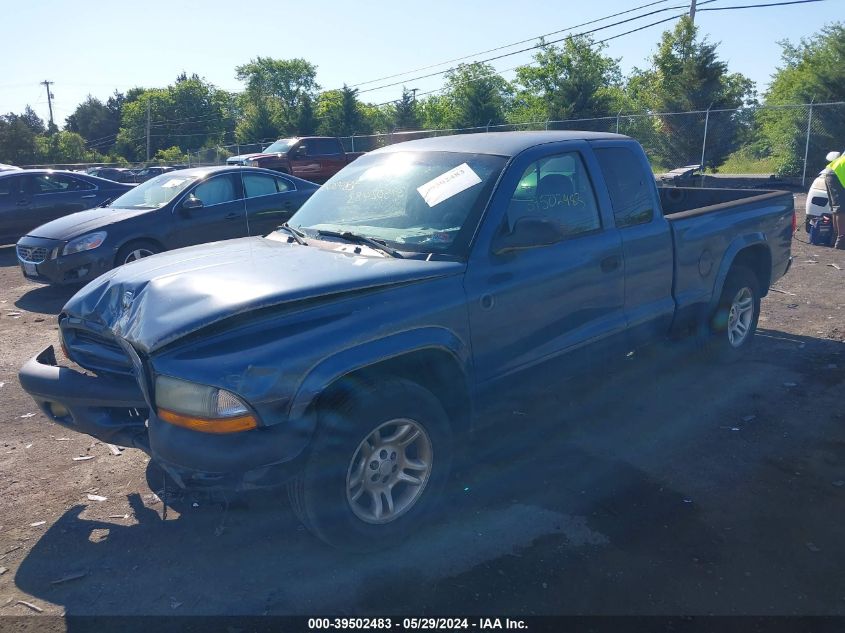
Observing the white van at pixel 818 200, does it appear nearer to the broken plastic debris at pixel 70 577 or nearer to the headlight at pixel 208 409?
the headlight at pixel 208 409

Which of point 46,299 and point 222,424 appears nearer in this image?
point 222,424

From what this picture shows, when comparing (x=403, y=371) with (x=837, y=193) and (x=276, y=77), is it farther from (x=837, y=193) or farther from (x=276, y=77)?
(x=276, y=77)

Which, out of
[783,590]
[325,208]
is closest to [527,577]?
[783,590]

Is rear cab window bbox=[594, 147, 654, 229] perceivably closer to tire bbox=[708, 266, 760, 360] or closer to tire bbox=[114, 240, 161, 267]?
tire bbox=[708, 266, 760, 360]

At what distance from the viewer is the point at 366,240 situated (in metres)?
4.09

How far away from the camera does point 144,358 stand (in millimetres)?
3193

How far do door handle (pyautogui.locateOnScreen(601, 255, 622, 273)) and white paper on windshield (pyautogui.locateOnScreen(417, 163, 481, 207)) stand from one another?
1017mm

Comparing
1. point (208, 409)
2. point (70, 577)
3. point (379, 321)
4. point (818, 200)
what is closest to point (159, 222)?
point (70, 577)

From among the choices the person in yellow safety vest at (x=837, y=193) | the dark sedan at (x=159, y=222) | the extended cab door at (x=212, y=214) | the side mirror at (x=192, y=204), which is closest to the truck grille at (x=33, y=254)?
the dark sedan at (x=159, y=222)

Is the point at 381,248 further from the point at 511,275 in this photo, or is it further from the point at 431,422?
the point at 431,422

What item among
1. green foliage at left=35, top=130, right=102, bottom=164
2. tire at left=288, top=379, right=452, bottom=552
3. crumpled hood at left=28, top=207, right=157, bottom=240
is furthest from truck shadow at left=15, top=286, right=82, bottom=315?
green foliage at left=35, top=130, right=102, bottom=164

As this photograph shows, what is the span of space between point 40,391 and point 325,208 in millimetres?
1985

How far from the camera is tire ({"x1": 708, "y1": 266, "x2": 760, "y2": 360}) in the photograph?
591cm

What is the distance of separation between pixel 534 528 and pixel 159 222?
7.30 m
